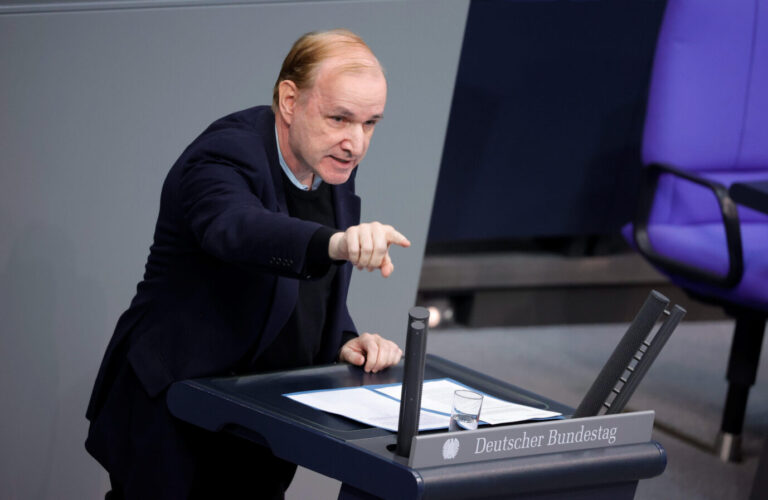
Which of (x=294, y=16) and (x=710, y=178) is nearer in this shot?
(x=294, y=16)

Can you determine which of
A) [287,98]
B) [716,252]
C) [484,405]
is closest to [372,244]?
[484,405]

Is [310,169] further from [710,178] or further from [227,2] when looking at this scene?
[710,178]

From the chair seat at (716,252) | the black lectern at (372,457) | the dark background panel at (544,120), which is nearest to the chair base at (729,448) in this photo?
the chair seat at (716,252)

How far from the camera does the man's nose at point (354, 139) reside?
1.68 meters

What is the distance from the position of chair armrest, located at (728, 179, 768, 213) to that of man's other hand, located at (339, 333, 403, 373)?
5.14 feet

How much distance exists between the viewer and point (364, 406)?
1.55 metres

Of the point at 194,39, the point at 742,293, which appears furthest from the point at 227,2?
the point at 742,293

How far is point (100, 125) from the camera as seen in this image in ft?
6.46

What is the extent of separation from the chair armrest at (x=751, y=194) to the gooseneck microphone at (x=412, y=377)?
1945 mm

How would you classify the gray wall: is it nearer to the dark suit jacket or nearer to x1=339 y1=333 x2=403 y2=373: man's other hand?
the dark suit jacket

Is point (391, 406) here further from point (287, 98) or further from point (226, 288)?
point (287, 98)

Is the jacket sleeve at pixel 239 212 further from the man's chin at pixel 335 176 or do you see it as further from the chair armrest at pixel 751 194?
the chair armrest at pixel 751 194

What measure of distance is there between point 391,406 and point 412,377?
262 mm

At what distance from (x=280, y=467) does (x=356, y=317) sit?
55 centimetres
